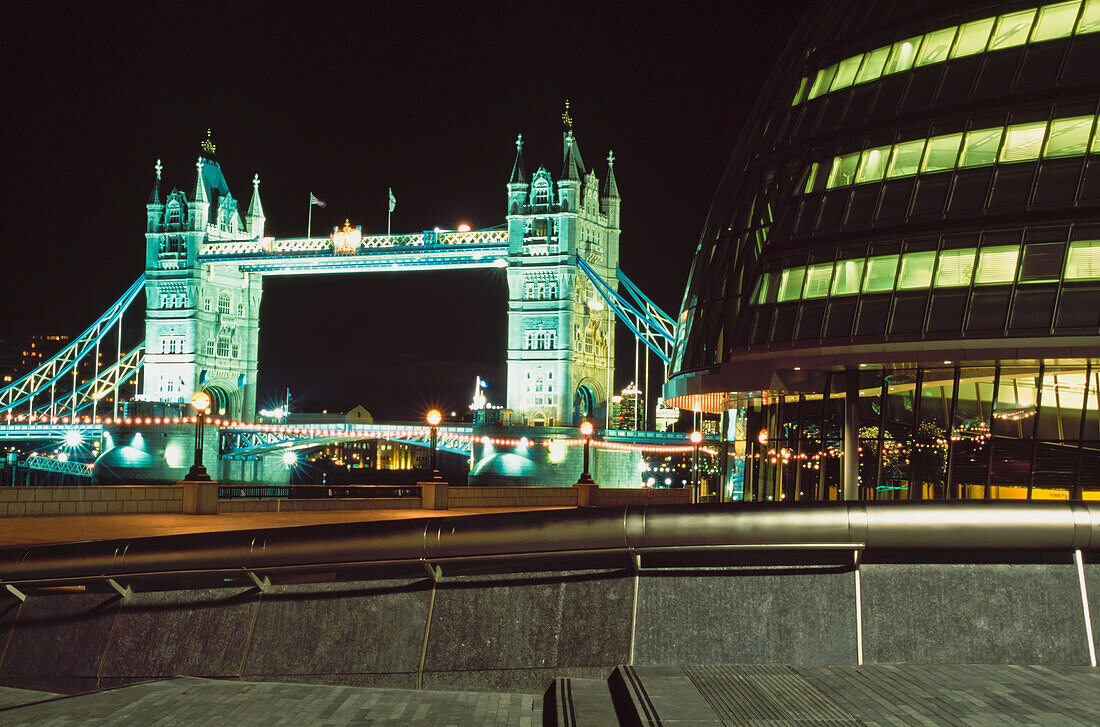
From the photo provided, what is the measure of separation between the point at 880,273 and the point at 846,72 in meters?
5.34

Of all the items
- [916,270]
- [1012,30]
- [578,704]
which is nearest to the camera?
[578,704]

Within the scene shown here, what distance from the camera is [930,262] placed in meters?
22.8

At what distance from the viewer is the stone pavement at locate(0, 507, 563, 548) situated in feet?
76.8

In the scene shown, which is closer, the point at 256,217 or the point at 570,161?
the point at 570,161

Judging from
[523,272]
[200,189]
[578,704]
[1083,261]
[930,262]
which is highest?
[200,189]

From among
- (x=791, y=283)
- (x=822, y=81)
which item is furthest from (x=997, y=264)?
(x=822, y=81)

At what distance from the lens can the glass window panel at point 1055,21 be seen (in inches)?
888

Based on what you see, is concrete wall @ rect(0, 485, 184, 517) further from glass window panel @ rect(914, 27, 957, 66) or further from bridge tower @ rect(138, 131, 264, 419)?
bridge tower @ rect(138, 131, 264, 419)

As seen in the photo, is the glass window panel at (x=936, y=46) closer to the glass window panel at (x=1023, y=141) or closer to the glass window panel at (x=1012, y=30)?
the glass window panel at (x=1012, y=30)

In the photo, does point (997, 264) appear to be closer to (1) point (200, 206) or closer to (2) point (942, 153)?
(2) point (942, 153)

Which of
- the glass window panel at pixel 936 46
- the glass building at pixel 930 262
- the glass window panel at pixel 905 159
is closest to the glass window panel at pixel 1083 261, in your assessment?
the glass building at pixel 930 262

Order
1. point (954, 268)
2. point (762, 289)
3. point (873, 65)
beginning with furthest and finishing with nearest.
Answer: point (762, 289)
point (873, 65)
point (954, 268)

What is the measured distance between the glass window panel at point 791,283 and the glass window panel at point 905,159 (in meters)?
2.60

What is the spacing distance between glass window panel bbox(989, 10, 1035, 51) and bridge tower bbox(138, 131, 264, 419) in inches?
4229
